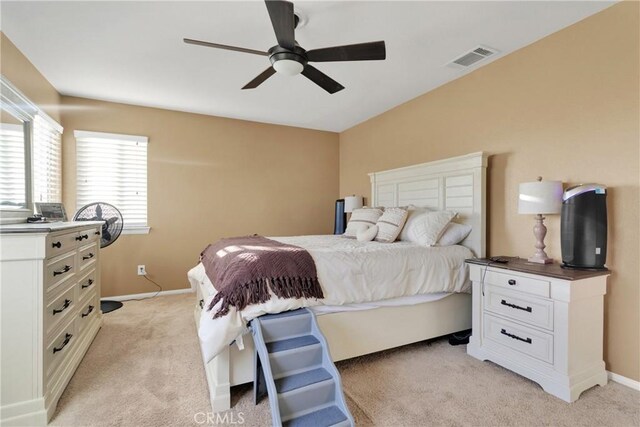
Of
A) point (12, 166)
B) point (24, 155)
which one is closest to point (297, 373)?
point (12, 166)

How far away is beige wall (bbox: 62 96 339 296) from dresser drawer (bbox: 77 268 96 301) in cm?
125

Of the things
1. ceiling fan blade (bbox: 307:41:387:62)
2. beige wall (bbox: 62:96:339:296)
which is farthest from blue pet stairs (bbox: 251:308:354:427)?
beige wall (bbox: 62:96:339:296)

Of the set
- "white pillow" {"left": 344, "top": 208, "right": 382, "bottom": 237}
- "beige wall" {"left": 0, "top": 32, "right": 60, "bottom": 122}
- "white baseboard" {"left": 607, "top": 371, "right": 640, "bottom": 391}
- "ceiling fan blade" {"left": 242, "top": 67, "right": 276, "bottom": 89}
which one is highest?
"beige wall" {"left": 0, "top": 32, "right": 60, "bottom": 122}

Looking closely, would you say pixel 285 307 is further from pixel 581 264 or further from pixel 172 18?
pixel 172 18

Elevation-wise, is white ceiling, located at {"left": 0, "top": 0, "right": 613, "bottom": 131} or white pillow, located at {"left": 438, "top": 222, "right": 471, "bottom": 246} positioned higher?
white ceiling, located at {"left": 0, "top": 0, "right": 613, "bottom": 131}

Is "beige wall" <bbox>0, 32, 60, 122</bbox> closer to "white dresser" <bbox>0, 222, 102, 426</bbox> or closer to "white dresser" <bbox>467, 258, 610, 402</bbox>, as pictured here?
"white dresser" <bbox>0, 222, 102, 426</bbox>

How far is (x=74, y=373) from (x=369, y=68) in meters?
3.36

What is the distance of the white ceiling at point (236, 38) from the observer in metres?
2.06

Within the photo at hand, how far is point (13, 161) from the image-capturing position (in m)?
2.49

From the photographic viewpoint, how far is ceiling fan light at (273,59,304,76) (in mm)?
2002

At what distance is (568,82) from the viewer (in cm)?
229

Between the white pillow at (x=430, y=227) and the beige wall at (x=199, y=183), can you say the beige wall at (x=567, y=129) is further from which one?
the beige wall at (x=199, y=183)

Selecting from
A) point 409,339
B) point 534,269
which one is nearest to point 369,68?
point 534,269

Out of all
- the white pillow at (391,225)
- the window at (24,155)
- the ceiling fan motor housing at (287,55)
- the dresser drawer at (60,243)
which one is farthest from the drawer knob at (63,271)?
the white pillow at (391,225)
